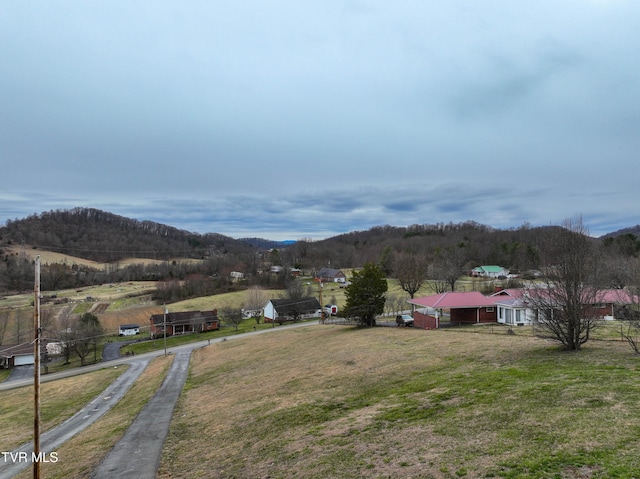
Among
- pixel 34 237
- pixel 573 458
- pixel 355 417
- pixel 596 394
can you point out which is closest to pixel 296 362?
pixel 355 417

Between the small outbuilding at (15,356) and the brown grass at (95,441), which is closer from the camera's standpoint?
the brown grass at (95,441)

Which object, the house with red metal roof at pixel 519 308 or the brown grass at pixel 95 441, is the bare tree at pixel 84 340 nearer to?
the brown grass at pixel 95 441

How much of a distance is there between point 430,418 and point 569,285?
10.2 m

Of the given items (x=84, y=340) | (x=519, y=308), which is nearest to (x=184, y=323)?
(x=84, y=340)

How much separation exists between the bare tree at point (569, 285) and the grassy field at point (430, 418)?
3.76 feet

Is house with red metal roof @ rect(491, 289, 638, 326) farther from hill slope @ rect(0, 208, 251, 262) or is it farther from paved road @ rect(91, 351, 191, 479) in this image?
hill slope @ rect(0, 208, 251, 262)

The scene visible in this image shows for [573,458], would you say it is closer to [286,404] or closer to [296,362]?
[286,404]

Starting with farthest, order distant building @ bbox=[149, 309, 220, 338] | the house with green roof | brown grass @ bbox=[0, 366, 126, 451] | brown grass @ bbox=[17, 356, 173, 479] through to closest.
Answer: the house with green roof < distant building @ bbox=[149, 309, 220, 338] < brown grass @ bbox=[0, 366, 126, 451] < brown grass @ bbox=[17, 356, 173, 479]

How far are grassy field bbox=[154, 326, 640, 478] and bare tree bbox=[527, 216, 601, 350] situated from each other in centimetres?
115

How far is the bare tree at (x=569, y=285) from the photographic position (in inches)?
671

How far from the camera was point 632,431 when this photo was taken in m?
8.45

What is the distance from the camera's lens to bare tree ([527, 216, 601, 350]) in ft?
55.9

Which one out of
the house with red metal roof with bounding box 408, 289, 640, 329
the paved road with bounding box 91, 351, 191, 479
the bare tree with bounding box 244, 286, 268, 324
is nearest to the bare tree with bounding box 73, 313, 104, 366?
the bare tree with bounding box 244, 286, 268, 324

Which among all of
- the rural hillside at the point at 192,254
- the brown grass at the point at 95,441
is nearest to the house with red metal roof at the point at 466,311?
the brown grass at the point at 95,441
